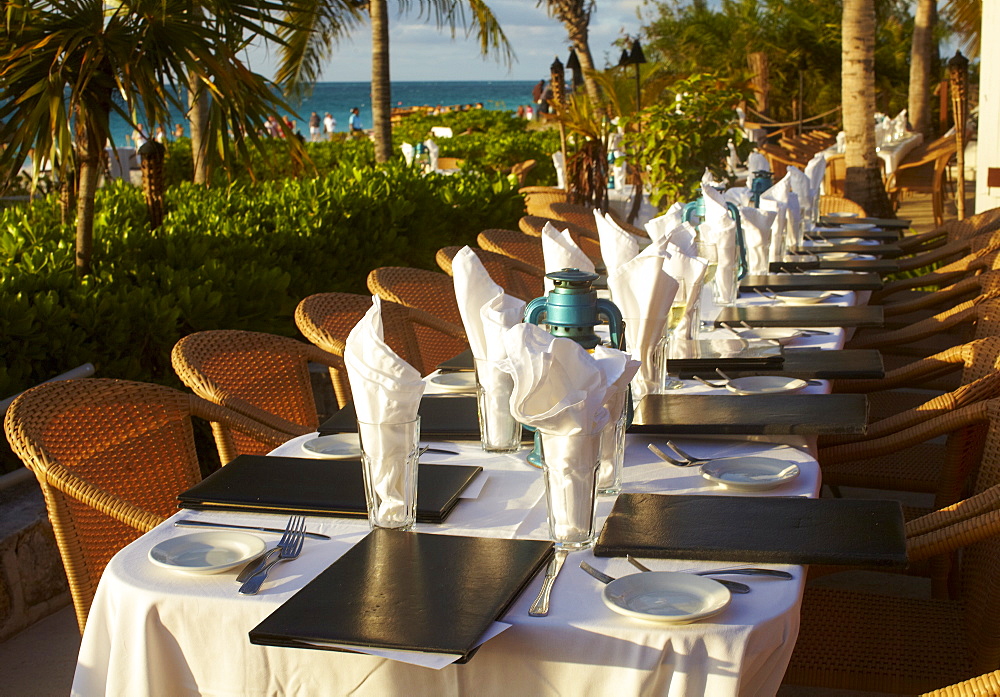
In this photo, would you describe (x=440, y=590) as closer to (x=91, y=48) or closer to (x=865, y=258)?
(x=91, y=48)

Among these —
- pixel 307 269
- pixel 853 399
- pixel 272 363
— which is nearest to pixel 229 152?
pixel 307 269

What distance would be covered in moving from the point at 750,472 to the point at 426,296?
2354 mm

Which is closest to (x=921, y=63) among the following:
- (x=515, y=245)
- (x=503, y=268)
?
(x=515, y=245)

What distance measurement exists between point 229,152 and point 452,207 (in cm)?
206

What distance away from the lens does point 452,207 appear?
6.70 metres

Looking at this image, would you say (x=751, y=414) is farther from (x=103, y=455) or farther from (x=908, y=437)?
(x=103, y=455)

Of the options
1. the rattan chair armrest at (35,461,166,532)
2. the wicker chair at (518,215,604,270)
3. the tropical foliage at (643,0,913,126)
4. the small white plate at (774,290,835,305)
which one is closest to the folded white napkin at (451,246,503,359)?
the rattan chair armrest at (35,461,166,532)

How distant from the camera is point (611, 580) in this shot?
1568 mm

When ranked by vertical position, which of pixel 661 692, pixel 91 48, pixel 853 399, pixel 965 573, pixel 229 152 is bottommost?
pixel 965 573

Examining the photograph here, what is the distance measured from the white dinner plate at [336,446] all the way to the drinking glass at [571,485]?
2.17ft

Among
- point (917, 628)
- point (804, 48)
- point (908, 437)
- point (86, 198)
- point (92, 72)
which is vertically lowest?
point (917, 628)

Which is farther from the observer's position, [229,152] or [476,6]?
[476,6]

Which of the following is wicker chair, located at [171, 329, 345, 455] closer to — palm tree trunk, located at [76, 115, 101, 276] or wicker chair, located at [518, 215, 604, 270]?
palm tree trunk, located at [76, 115, 101, 276]

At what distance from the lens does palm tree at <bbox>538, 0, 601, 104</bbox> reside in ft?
59.1
